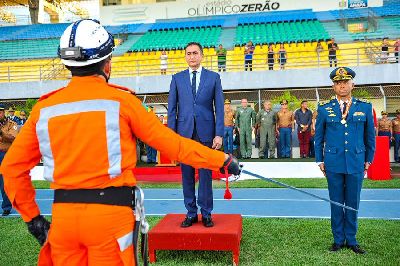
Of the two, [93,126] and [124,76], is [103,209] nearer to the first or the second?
[93,126]

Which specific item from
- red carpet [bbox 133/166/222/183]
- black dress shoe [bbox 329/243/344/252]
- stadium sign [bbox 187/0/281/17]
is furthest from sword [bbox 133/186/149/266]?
stadium sign [bbox 187/0/281/17]

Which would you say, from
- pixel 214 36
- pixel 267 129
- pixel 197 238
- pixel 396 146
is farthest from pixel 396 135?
pixel 214 36

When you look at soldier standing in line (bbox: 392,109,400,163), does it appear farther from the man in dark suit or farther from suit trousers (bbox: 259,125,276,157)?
the man in dark suit

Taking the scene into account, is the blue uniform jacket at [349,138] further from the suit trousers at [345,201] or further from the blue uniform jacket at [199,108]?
the blue uniform jacket at [199,108]

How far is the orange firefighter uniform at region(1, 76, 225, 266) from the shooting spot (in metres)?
2.35

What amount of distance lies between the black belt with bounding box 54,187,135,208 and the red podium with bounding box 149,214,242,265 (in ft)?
7.68

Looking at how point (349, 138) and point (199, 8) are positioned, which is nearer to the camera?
point (349, 138)

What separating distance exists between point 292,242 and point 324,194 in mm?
3773

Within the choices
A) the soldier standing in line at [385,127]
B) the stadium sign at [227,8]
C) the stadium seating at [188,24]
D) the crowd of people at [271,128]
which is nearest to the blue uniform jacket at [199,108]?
the crowd of people at [271,128]

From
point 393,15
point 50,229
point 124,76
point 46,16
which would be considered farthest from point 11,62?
point 50,229

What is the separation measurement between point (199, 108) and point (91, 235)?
107 inches

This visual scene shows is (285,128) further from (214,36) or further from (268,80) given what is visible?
(214,36)

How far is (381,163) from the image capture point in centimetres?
1058

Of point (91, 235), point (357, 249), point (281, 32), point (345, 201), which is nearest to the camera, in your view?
point (91, 235)
